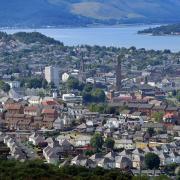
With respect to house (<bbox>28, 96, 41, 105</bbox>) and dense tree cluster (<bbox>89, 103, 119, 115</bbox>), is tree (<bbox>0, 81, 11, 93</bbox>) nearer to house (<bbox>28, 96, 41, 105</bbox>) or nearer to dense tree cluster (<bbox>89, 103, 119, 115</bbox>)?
house (<bbox>28, 96, 41, 105</bbox>)

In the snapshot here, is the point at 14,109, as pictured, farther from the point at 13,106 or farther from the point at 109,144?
the point at 109,144

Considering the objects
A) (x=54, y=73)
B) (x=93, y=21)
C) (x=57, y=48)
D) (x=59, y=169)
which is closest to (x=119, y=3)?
(x=93, y=21)

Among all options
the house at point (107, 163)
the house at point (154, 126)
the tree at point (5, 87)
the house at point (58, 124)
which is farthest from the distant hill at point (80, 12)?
the house at point (107, 163)

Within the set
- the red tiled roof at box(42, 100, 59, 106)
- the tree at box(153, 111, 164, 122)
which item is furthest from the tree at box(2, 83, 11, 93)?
the tree at box(153, 111, 164, 122)

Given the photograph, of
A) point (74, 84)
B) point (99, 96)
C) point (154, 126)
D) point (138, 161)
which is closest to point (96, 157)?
point (138, 161)

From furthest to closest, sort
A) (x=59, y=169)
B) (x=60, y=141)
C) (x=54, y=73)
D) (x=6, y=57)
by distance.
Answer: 1. (x=6, y=57)
2. (x=54, y=73)
3. (x=60, y=141)
4. (x=59, y=169)

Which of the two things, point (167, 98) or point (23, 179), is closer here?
point (23, 179)

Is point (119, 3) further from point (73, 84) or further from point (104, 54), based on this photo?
point (73, 84)
